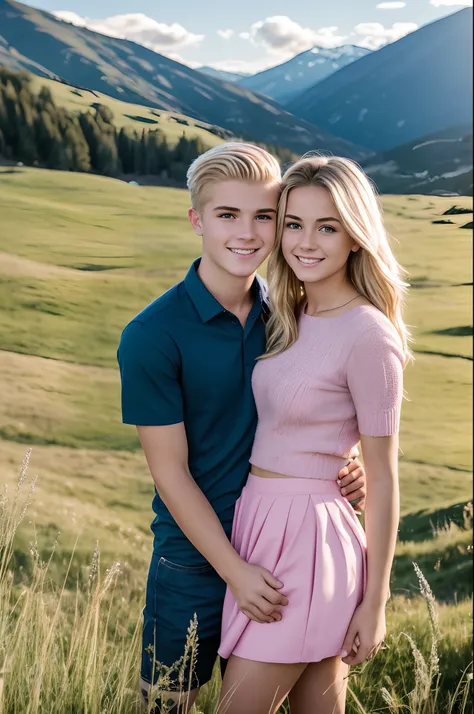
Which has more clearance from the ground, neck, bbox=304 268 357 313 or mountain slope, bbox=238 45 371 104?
mountain slope, bbox=238 45 371 104

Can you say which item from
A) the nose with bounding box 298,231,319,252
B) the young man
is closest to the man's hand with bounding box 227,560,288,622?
the young man

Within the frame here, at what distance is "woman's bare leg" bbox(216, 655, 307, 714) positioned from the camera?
1.45m

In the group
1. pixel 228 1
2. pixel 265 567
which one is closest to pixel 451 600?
pixel 265 567

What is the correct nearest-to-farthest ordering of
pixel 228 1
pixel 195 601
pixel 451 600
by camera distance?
pixel 195 601 < pixel 228 1 < pixel 451 600

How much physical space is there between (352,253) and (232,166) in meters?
0.34

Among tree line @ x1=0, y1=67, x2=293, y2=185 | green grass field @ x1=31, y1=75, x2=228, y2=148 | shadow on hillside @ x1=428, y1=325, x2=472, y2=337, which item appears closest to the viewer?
tree line @ x1=0, y1=67, x2=293, y2=185

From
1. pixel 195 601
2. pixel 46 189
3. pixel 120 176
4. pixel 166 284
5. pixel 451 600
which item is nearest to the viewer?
pixel 195 601

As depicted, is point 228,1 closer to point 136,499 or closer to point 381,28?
point 381,28

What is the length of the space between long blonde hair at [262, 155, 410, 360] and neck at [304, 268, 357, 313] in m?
0.03

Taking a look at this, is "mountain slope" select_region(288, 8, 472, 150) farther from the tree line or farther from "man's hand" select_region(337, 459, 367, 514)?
"man's hand" select_region(337, 459, 367, 514)

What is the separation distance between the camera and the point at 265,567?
4.86 feet

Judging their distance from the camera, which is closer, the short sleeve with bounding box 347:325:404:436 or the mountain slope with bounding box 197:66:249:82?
the short sleeve with bounding box 347:325:404:436

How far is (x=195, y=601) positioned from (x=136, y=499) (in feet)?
4.93

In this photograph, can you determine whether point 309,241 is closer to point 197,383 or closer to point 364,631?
point 197,383
